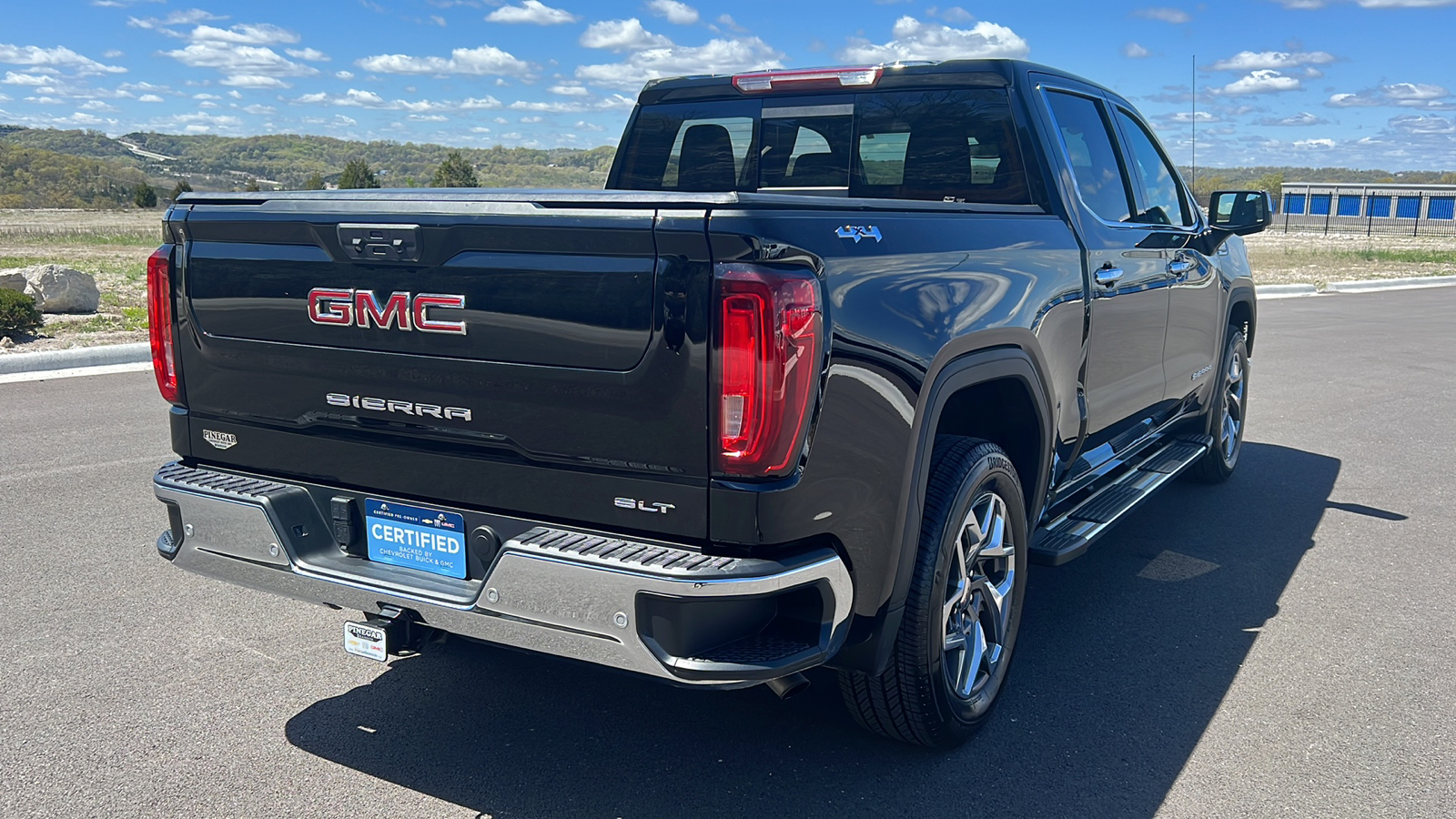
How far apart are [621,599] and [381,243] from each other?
1086 millimetres

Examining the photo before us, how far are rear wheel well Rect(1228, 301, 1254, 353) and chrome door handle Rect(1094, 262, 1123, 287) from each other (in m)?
2.29

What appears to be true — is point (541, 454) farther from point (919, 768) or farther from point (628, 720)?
point (919, 768)

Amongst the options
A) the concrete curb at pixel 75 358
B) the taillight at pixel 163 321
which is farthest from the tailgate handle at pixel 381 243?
the concrete curb at pixel 75 358

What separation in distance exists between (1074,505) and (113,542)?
4225mm

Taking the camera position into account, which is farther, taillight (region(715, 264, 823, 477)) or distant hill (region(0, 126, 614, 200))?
distant hill (region(0, 126, 614, 200))

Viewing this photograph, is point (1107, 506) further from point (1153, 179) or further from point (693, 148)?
point (693, 148)

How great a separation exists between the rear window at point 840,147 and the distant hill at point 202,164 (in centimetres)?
5289

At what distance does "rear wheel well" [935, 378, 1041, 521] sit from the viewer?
366 centimetres

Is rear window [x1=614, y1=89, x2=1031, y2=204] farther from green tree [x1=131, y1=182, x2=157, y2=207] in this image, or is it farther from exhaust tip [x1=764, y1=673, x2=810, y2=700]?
green tree [x1=131, y1=182, x2=157, y2=207]

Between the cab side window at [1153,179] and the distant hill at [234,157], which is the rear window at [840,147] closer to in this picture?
the cab side window at [1153,179]

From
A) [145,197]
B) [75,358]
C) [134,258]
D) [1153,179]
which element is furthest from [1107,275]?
[145,197]

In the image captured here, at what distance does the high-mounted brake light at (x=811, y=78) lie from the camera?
14.9 feet

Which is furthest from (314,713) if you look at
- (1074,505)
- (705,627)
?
(1074,505)

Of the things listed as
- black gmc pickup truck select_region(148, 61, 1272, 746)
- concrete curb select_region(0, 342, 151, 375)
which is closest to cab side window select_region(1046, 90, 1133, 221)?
black gmc pickup truck select_region(148, 61, 1272, 746)
